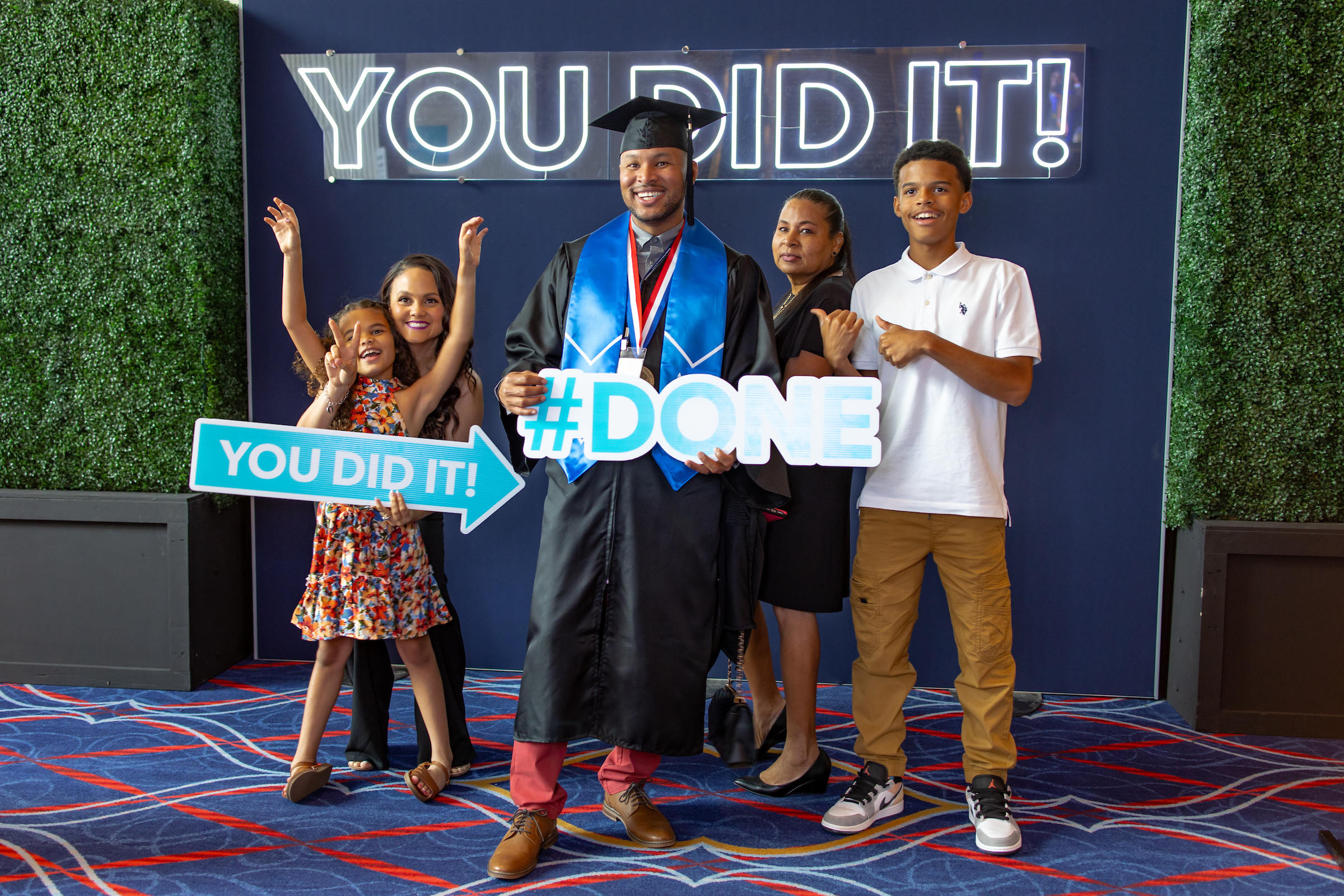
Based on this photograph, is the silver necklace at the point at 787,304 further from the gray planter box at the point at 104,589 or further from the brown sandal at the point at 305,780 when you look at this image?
the gray planter box at the point at 104,589

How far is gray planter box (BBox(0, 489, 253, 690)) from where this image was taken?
3.20 meters

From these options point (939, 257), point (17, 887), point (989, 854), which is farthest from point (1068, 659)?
point (17, 887)

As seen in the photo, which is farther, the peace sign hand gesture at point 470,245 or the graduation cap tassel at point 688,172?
the peace sign hand gesture at point 470,245

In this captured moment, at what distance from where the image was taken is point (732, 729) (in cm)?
271

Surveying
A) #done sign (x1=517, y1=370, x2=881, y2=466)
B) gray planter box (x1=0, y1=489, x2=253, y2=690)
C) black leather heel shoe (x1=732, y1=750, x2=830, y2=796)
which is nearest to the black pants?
#done sign (x1=517, y1=370, x2=881, y2=466)

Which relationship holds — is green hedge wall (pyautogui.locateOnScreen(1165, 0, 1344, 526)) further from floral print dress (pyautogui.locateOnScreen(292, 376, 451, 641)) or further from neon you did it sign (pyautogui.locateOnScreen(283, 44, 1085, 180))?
floral print dress (pyautogui.locateOnScreen(292, 376, 451, 641))

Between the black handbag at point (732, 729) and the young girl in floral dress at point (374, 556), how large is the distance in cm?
80

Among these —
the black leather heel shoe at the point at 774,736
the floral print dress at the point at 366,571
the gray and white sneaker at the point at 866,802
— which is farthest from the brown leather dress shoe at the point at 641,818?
the floral print dress at the point at 366,571

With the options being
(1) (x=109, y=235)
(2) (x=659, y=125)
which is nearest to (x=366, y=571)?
(2) (x=659, y=125)

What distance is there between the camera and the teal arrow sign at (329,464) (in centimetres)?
228

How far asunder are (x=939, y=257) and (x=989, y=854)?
1.47 meters

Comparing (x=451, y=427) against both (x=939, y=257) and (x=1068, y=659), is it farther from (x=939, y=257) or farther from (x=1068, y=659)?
(x=1068, y=659)

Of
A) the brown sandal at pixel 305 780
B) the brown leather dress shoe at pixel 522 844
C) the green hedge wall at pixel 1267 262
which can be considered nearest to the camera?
the brown leather dress shoe at pixel 522 844

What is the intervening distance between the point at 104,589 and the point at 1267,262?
4.12 metres
